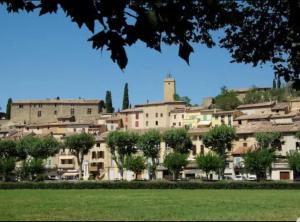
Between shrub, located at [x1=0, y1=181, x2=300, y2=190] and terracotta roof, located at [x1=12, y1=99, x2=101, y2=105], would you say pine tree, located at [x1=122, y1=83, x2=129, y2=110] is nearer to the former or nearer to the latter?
terracotta roof, located at [x1=12, y1=99, x2=101, y2=105]

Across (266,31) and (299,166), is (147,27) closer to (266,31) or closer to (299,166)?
(266,31)

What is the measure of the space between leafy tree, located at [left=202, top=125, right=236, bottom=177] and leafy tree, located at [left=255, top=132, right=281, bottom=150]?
5.16 metres

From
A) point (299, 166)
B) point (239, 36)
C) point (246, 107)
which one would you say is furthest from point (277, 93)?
point (239, 36)

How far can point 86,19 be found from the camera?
15.3ft

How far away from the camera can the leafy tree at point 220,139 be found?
85.9m

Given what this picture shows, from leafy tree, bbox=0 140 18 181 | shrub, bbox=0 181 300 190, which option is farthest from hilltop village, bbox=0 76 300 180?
shrub, bbox=0 181 300 190

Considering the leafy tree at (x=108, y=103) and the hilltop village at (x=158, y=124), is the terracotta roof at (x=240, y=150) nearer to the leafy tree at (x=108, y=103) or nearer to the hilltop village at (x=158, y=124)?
the hilltop village at (x=158, y=124)

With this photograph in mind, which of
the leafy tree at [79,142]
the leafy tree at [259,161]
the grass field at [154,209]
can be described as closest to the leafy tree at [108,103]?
→ the leafy tree at [79,142]

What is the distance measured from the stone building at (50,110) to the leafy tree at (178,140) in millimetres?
72112

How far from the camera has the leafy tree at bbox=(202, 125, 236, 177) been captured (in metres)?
85.9

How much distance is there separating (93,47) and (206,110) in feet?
410

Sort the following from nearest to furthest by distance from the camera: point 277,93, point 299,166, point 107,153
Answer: point 299,166
point 107,153
point 277,93

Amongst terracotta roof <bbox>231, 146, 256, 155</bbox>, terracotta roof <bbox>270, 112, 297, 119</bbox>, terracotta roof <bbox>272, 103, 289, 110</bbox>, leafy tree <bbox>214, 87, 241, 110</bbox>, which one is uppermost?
leafy tree <bbox>214, 87, 241, 110</bbox>

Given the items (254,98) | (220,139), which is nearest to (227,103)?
(254,98)
